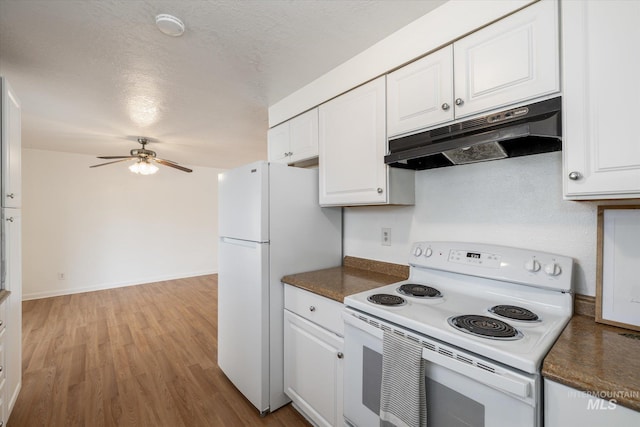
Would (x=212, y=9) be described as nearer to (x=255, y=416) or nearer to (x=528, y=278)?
(x=528, y=278)

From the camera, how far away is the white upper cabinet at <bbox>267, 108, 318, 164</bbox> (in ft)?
6.96

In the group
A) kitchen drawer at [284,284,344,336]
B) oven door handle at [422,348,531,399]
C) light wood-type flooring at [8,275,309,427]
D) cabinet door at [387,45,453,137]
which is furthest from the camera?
light wood-type flooring at [8,275,309,427]

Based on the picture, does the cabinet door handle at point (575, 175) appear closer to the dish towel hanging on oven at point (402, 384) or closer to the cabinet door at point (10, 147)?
the dish towel hanging on oven at point (402, 384)

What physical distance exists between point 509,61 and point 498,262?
902 mm

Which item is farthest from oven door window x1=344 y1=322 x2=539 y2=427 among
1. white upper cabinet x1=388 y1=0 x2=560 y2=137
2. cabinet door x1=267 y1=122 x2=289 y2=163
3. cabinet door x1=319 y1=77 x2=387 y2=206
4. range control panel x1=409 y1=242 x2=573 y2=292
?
cabinet door x1=267 y1=122 x2=289 y2=163

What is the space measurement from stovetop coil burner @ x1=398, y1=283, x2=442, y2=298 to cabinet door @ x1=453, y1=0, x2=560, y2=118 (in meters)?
0.88

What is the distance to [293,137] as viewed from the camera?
2305 millimetres

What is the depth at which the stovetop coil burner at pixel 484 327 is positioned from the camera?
0.95 metres

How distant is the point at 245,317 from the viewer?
6.52ft

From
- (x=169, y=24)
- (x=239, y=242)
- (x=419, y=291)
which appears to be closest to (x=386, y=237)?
(x=419, y=291)

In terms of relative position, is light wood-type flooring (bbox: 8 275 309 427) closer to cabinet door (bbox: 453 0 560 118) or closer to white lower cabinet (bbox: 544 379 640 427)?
white lower cabinet (bbox: 544 379 640 427)

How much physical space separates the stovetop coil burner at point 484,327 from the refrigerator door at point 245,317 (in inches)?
46.8

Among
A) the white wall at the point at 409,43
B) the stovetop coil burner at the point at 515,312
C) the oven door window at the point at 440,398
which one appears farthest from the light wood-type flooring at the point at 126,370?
the white wall at the point at 409,43

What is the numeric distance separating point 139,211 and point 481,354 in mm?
5692
